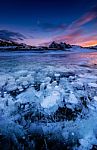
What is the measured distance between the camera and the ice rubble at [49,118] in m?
1.79

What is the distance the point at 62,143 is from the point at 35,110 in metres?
0.84

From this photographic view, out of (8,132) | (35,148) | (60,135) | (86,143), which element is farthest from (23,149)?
(86,143)

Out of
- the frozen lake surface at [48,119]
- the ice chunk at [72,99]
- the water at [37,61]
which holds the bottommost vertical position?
the frozen lake surface at [48,119]

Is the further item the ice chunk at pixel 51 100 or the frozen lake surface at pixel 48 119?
the ice chunk at pixel 51 100

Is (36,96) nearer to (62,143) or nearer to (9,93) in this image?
(9,93)

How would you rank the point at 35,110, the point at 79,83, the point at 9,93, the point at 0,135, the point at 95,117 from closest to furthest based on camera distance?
the point at 0,135 < the point at 95,117 < the point at 35,110 < the point at 9,93 < the point at 79,83

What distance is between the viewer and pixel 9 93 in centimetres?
329

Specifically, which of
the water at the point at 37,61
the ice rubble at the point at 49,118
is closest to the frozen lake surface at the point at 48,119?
the ice rubble at the point at 49,118

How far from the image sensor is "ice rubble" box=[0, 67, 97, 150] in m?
1.79

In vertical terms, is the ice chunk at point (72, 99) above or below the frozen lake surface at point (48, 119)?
above

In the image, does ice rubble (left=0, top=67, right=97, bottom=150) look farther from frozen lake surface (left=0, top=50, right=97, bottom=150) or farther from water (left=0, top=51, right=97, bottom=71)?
water (left=0, top=51, right=97, bottom=71)

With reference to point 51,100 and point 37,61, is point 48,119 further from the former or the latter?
point 37,61

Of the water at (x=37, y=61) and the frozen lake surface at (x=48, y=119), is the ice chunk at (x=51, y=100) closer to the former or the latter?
the frozen lake surface at (x=48, y=119)

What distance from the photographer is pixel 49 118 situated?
2258mm
